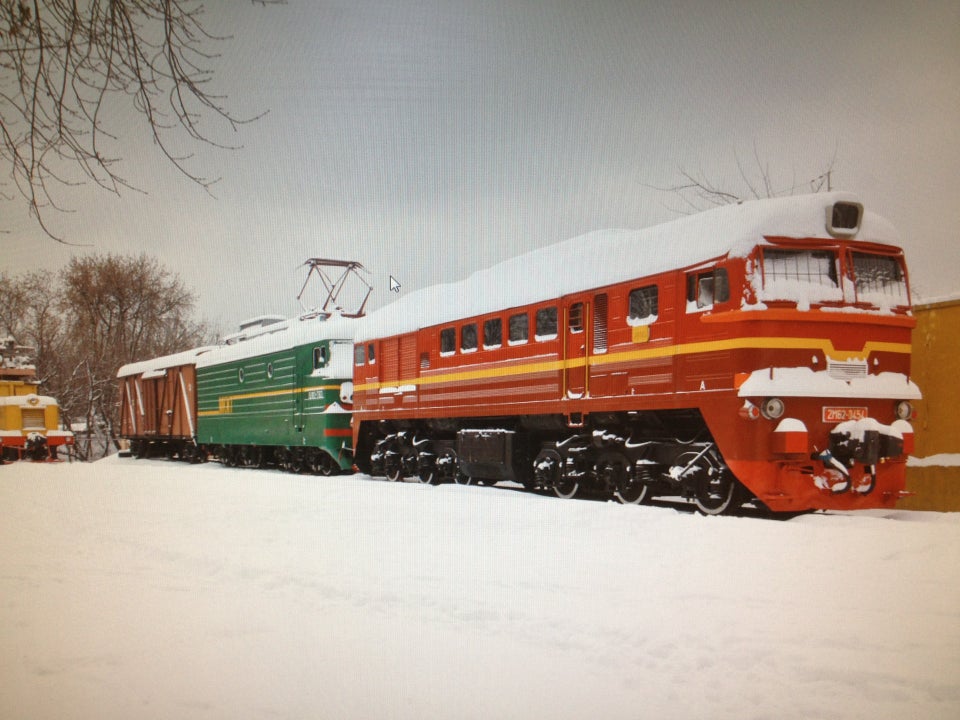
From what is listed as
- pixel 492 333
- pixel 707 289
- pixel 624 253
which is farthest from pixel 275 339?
pixel 707 289

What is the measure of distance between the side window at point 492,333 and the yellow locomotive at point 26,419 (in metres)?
17.7

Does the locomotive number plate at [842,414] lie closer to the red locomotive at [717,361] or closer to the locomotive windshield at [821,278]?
the red locomotive at [717,361]

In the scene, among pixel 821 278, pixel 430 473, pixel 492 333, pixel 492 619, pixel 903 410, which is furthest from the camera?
pixel 430 473

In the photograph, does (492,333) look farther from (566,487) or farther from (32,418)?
(32,418)

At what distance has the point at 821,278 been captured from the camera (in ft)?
28.7

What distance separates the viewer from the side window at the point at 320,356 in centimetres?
1856

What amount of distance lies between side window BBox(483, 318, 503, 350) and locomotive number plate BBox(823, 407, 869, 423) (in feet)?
17.0

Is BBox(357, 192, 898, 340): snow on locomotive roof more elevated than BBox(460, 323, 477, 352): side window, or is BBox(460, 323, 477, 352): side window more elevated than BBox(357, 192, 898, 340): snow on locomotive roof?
BBox(357, 192, 898, 340): snow on locomotive roof

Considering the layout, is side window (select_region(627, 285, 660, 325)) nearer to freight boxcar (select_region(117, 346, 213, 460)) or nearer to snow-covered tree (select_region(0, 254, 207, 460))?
snow-covered tree (select_region(0, 254, 207, 460))

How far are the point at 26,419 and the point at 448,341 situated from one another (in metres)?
17.8

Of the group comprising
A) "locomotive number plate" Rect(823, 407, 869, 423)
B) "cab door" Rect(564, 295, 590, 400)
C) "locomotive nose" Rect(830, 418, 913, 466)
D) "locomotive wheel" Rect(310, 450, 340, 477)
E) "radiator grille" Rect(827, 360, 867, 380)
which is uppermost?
"cab door" Rect(564, 295, 590, 400)

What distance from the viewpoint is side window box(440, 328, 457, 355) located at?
45.2 feet

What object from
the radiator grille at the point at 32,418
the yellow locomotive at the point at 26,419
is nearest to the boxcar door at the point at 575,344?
the yellow locomotive at the point at 26,419

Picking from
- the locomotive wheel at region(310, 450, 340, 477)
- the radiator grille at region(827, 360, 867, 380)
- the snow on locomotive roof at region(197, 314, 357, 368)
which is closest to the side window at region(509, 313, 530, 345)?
the radiator grille at region(827, 360, 867, 380)
